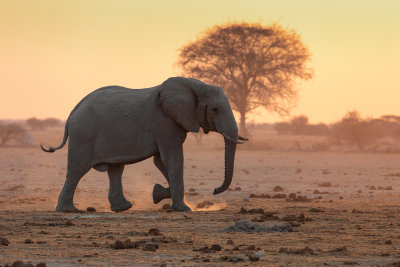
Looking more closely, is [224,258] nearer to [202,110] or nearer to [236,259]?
[236,259]

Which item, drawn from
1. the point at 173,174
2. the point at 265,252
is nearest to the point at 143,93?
the point at 173,174

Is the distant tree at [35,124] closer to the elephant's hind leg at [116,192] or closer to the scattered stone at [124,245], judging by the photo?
the elephant's hind leg at [116,192]

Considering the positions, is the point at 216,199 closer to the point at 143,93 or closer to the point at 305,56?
the point at 143,93

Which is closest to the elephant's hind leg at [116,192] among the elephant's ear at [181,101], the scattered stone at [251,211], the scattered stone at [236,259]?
the elephant's ear at [181,101]

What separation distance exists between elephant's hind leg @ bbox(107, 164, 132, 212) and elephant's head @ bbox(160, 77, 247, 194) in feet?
5.17

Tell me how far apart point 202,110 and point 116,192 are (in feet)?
7.55

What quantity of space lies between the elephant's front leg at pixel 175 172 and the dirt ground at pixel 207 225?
346 millimetres

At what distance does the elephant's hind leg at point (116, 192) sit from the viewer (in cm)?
1480

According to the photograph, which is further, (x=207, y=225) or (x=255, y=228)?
(x=207, y=225)

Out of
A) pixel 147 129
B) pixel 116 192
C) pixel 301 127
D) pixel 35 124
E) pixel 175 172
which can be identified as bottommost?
pixel 116 192

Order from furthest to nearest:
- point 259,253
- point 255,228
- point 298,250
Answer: point 255,228
point 298,250
point 259,253

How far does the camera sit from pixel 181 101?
46.4 ft

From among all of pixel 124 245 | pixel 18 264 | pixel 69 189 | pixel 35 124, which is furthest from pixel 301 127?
pixel 18 264

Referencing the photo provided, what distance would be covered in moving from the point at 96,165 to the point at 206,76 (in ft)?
101
